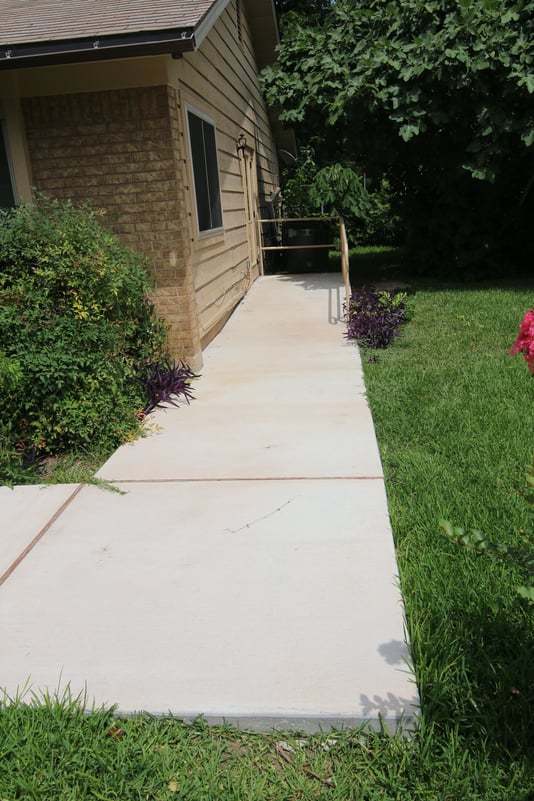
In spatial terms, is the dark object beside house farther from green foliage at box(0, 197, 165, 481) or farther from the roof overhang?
green foliage at box(0, 197, 165, 481)

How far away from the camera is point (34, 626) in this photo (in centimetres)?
274

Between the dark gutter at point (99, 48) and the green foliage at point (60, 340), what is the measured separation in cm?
117

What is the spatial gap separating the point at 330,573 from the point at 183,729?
3.37ft

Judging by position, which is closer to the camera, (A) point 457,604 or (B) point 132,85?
(A) point 457,604

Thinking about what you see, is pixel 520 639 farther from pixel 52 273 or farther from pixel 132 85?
pixel 132 85

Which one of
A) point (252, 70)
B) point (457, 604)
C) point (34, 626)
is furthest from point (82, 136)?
point (252, 70)

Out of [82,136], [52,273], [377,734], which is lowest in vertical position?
[377,734]

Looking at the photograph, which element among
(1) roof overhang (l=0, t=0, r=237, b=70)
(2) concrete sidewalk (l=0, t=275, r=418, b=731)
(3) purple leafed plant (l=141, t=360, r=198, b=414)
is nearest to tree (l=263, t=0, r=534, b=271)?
(1) roof overhang (l=0, t=0, r=237, b=70)

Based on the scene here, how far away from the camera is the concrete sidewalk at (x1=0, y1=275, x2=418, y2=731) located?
92.7 inches

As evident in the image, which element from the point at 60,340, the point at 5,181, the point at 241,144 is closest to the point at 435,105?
the point at 241,144

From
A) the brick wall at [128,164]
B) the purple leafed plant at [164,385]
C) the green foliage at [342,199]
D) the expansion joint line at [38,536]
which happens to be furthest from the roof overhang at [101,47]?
the green foliage at [342,199]

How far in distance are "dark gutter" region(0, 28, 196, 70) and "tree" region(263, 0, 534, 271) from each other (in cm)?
538

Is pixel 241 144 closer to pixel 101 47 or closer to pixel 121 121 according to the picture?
pixel 121 121

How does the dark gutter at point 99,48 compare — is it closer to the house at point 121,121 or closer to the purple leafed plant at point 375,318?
the house at point 121,121
